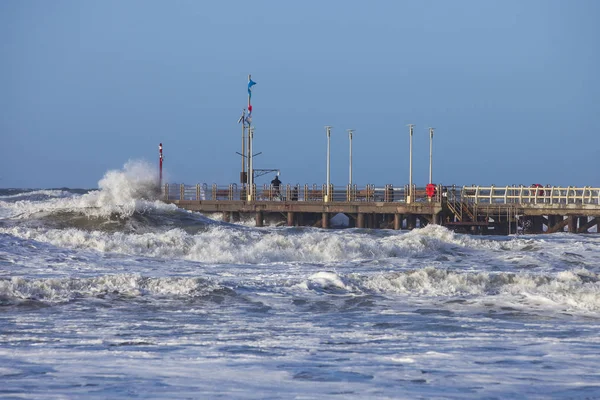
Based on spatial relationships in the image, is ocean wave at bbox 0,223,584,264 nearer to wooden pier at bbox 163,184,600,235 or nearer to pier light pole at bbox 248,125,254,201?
wooden pier at bbox 163,184,600,235

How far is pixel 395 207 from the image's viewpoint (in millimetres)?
A: 44375

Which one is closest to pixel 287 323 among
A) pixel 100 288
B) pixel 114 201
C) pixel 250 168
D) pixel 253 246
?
pixel 100 288

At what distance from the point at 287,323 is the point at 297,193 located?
34535 mm

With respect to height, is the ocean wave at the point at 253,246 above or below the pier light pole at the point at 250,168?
below

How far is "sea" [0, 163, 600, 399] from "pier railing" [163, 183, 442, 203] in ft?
59.1

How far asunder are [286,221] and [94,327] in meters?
35.3

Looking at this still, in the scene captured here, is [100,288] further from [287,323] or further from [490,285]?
[490,285]

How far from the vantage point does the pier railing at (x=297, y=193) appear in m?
45.8

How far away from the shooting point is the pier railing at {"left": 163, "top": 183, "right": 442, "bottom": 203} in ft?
150

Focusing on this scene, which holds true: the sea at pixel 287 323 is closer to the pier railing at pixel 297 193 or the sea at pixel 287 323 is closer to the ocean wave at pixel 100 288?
the ocean wave at pixel 100 288

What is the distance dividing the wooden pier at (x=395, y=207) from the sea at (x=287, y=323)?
16396 mm

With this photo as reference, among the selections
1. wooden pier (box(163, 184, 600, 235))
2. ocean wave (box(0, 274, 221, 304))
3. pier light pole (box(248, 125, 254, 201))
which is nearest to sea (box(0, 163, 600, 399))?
ocean wave (box(0, 274, 221, 304))

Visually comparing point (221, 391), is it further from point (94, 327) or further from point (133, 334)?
point (94, 327)

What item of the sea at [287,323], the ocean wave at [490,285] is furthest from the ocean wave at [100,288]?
the ocean wave at [490,285]
